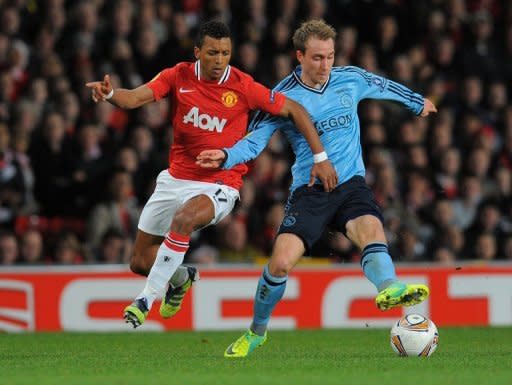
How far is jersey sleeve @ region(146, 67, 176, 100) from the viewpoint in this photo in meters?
8.87

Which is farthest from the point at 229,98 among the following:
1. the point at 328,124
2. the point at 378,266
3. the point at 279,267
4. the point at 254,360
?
the point at 254,360

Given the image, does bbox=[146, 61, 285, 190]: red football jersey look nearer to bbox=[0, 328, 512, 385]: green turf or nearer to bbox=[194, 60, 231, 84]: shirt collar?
bbox=[194, 60, 231, 84]: shirt collar

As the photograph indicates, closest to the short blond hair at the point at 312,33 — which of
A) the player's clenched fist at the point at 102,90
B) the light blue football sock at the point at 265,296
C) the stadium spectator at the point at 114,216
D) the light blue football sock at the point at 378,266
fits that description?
the player's clenched fist at the point at 102,90

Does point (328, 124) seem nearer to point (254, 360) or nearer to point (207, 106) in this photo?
point (207, 106)

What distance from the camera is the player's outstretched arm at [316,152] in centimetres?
845

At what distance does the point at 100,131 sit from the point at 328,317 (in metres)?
3.22

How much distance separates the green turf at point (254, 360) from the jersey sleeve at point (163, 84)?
1.86 meters

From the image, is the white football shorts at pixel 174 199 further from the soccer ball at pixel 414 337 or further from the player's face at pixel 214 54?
the soccer ball at pixel 414 337

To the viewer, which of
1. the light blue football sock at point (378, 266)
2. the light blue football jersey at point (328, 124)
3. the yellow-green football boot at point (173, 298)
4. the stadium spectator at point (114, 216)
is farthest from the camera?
the stadium spectator at point (114, 216)

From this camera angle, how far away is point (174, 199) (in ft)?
30.1

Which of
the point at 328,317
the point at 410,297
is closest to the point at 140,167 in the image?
the point at 328,317

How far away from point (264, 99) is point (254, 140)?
0.33m

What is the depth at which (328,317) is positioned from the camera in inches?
492

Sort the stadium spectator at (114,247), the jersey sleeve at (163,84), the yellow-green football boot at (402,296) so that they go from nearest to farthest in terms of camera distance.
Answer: the yellow-green football boot at (402,296) → the jersey sleeve at (163,84) → the stadium spectator at (114,247)
